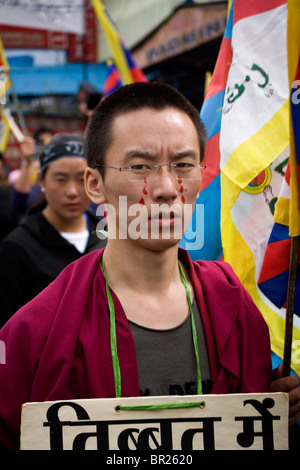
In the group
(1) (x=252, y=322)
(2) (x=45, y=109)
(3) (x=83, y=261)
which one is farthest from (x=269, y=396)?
(2) (x=45, y=109)

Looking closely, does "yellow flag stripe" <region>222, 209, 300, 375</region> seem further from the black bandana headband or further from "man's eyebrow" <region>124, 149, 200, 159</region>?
the black bandana headband

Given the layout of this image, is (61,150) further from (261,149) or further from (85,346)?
(85,346)

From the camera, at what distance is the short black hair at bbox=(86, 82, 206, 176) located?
156 cm

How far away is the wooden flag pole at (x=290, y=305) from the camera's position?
1.62 meters

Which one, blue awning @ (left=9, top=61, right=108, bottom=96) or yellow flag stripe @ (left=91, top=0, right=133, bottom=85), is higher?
blue awning @ (left=9, top=61, right=108, bottom=96)

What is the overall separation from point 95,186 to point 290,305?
2.28ft

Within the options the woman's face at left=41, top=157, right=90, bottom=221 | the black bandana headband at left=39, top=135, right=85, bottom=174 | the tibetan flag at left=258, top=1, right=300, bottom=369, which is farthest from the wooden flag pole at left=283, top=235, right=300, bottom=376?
the black bandana headband at left=39, top=135, right=85, bottom=174

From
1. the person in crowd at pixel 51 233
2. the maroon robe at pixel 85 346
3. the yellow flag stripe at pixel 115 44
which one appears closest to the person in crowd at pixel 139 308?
the maroon robe at pixel 85 346

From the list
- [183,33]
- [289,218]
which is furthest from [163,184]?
[183,33]

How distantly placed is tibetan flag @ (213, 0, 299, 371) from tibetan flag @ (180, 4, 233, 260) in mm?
99

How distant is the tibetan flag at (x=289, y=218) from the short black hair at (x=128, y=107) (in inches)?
11.3

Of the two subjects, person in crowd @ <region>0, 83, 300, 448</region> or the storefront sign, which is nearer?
person in crowd @ <region>0, 83, 300, 448</region>

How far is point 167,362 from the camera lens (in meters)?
1.50
